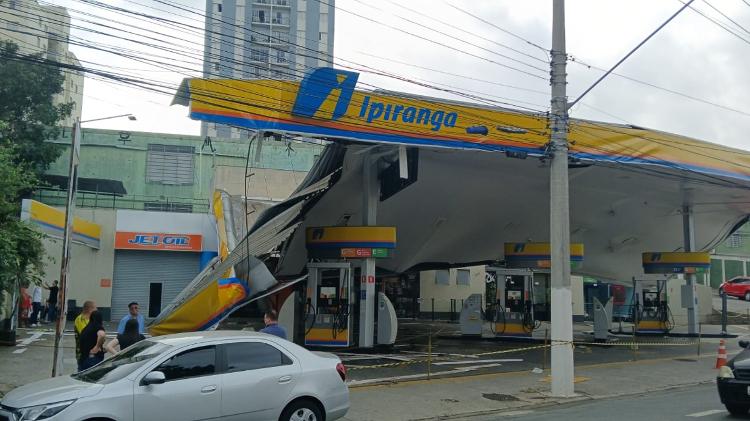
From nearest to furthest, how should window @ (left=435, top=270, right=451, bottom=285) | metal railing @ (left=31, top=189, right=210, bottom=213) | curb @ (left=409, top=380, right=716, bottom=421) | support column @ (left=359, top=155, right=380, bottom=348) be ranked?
curb @ (left=409, top=380, right=716, bottom=421), support column @ (left=359, top=155, right=380, bottom=348), metal railing @ (left=31, top=189, right=210, bottom=213), window @ (left=435, top=270, right=451, bottom=285)

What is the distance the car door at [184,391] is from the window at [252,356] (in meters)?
0.21

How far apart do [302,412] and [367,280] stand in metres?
12.2

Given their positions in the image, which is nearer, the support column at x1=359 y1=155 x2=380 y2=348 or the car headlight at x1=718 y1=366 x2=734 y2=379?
the car headlight at x1=718 y1=366 x2=734 y2=379

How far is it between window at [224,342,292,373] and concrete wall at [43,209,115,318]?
81.8ft

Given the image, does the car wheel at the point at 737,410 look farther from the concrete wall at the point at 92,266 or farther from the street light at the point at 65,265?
the concrete wall at the point at 92,266

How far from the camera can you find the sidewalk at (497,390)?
468 inches

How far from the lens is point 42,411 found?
7160mm

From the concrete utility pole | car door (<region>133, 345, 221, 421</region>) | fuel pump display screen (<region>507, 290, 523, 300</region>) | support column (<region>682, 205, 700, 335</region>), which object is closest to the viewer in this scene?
car door (<region>133, 345, 221, 421</region>)

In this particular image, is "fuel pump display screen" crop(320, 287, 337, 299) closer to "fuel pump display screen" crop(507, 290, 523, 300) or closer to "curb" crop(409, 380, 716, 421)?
"fuel pump display screen" crop(507, 290, 523, 300)

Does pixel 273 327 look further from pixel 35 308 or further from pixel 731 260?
pixel 731 260

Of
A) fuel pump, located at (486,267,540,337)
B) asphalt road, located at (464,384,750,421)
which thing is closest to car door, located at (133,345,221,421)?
asphalt road, located at (464,384,750,421)

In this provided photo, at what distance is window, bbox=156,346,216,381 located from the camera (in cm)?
802

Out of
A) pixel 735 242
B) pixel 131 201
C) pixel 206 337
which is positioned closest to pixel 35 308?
pixel 131 201

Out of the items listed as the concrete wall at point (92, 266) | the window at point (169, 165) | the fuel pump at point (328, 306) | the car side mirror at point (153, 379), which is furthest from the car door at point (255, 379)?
the window at point (169, 165)
